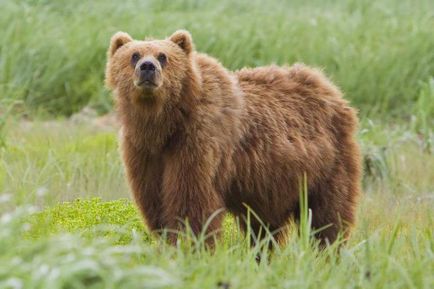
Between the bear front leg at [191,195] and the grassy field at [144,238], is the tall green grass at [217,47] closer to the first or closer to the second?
the grassy field at [144,238]

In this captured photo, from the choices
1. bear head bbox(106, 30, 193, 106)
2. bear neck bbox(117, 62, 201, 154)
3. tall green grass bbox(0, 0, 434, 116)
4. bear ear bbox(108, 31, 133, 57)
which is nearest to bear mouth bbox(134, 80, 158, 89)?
bear head bbox(106, 30, 193, 106)

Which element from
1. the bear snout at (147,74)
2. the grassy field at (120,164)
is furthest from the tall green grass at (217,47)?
the bear snout at (147,74)

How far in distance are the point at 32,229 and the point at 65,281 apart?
1073mm

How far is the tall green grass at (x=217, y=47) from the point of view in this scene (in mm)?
11789

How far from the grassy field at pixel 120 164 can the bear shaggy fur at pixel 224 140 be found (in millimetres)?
279

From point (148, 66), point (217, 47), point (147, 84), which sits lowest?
point (217, 47)

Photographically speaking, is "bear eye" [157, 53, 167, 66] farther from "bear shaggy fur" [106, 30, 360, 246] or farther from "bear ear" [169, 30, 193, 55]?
"bear ear" [169, 30, 193, 55]

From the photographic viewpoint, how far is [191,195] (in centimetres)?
594

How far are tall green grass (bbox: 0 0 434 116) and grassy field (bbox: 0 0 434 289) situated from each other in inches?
0.7

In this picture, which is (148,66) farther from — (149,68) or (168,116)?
(168,116)

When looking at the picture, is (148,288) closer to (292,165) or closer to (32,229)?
(32,229)

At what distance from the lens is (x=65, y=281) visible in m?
4.27

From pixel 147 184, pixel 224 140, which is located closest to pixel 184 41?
pixel 224 140

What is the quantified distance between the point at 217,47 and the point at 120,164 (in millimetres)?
3923
